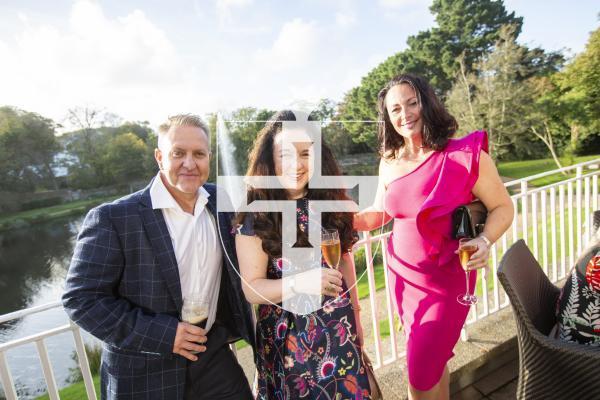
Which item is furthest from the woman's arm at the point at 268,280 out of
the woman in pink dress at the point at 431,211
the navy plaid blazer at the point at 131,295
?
the woman in pink dress at the point at 431,211

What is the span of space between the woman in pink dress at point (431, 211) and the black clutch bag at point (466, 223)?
1.1 inches

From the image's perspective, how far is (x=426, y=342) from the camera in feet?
5.18

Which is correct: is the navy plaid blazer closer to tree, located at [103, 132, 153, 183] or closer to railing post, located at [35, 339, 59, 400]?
railing post, located at [35, 339, 59, 400]

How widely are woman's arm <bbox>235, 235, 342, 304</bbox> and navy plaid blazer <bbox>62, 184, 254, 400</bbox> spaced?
139 millimetres

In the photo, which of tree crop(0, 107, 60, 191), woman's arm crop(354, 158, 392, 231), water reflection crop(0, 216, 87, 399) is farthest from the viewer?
tree crop(0, 107, 60, 191)

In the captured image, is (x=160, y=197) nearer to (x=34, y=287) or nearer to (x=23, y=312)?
(x=23, y=312)

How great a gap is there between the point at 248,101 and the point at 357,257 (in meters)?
1.37

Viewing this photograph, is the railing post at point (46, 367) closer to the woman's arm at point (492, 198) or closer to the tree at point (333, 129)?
the tree at point (333, 129)

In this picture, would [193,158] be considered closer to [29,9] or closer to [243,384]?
[243,384]

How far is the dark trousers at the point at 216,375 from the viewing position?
4.66 feet

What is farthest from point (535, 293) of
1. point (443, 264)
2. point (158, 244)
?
point (158, 244)

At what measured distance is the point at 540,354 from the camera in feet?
4.28

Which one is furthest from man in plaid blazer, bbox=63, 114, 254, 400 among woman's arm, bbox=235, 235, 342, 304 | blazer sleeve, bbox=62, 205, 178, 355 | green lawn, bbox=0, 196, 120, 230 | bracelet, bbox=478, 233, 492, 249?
green lawn, bbox=0, 196, 120, 230

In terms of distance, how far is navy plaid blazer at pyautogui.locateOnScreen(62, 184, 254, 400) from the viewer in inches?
48.1
